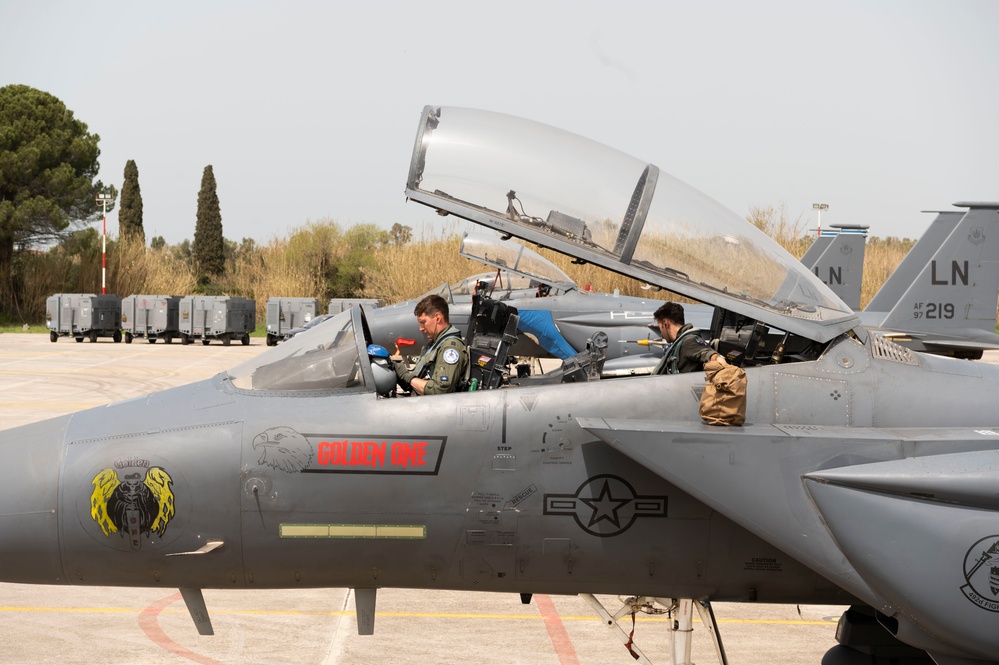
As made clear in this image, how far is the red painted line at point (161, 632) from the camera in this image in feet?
21.1

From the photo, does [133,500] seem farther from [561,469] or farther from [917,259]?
[917,259]

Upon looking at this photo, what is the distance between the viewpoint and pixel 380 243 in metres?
56.4

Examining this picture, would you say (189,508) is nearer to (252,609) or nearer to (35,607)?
(252,609)

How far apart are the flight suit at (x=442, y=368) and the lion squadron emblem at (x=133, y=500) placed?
4.35 feet

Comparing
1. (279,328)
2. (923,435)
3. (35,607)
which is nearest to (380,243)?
(279,328)

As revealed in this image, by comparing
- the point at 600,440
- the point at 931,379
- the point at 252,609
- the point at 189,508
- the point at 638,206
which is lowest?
the point at 252,609

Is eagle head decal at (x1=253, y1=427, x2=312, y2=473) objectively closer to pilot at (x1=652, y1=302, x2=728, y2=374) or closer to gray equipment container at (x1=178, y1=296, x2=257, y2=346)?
pilot at (x1=652, y1=302, x2=728, y2=374)

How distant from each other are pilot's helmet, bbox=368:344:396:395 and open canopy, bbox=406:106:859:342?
855 millimetres

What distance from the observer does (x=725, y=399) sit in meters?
4.37

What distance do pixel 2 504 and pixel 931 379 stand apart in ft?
15.1

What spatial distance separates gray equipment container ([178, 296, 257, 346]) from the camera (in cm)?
3588

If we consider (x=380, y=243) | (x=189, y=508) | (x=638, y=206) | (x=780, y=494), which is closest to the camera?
(x=780, y=494)

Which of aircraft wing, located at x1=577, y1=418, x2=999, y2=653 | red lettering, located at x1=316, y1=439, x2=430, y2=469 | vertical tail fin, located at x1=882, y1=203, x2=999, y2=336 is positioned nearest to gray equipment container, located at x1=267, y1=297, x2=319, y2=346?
vertical tail fin, located at x1=882, y1=203, x2=999, y2=336

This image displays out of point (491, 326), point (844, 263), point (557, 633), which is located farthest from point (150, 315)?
point (557, 633)
